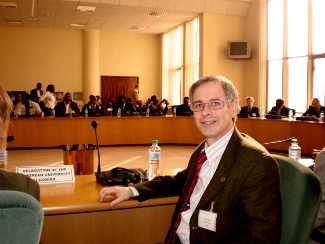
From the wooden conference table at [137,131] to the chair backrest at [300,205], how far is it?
22.2 ft

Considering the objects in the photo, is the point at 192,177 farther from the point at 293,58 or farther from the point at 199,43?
the point at 199,43

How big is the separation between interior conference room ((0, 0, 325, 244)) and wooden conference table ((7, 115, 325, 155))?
0.08ft

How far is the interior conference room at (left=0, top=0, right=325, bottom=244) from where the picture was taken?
23.1ft

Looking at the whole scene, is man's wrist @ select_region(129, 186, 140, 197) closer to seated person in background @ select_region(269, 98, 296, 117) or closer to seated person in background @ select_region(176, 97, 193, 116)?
seated person in background @ select_region(269, 98, 296, 117)

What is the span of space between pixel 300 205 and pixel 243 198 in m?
0.22

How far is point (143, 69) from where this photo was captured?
53.6 ft

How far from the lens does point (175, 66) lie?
15.1 m

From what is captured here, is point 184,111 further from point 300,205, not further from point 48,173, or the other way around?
point 300,205

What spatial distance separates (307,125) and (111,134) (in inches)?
188

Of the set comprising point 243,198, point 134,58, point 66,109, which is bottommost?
point 243,198

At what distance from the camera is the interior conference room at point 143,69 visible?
23.1 ft

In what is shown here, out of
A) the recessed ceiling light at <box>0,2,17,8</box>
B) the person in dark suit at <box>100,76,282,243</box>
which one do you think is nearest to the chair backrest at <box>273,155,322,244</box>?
the person in dark suit at <box>100,76,282,243</box>

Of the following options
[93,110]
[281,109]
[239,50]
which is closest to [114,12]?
[93,110]

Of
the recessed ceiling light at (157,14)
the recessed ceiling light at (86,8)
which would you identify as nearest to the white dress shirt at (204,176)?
the recessed ceiling light at (86,8)
